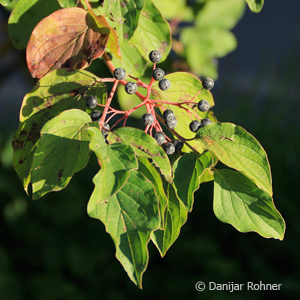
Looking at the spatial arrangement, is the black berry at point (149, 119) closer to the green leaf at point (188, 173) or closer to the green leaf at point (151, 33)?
the green leaf at point (188, 173)

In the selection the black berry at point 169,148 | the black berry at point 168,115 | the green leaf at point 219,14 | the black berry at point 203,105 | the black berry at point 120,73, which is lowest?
the green leaf at point 219,14

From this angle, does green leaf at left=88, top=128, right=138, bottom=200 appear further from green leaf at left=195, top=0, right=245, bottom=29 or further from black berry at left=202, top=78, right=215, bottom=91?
green leaf at left=195, top=0, right=245, bottom=29

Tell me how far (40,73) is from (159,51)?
0.26 m

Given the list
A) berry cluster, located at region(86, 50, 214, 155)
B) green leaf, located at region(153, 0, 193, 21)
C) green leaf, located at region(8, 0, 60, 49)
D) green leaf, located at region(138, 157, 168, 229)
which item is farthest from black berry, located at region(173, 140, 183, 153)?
green leaf, located at region(153, 0, 193, 21)

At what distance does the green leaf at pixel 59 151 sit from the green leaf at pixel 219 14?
1.29 meters

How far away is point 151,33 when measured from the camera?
94 cm

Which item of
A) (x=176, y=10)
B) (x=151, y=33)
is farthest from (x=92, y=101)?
(x=176, y=10)

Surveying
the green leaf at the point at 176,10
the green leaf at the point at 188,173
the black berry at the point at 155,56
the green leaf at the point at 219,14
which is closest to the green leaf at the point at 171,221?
the green leaf at the point at 188,173

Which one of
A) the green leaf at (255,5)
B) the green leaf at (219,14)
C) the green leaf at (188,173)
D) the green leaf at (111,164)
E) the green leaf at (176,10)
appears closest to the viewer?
the green leaf at (111,164)

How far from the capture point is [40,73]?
33.1 inches

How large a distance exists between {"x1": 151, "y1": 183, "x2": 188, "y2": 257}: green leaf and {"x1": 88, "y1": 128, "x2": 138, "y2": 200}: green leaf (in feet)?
0.52

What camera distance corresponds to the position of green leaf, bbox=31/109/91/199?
709mm

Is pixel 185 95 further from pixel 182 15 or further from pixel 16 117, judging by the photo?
pixel 16 117

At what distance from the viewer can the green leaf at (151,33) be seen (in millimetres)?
932
